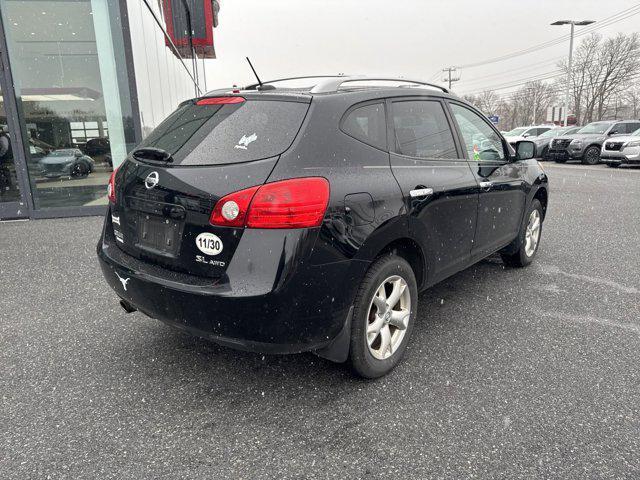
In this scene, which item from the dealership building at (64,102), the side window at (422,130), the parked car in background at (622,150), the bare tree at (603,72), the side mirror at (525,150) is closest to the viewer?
the side window at (422,130)

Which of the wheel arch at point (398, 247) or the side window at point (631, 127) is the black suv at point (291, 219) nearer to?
the wheel arch at point (398, 247)

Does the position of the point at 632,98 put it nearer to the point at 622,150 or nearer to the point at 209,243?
the point at 622,150

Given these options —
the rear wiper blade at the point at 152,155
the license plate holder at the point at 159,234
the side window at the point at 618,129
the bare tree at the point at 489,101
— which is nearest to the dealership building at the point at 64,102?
the rear wiper blade at the point at 152,155

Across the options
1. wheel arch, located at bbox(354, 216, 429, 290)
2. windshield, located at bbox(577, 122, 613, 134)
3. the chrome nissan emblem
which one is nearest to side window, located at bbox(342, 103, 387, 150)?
wheel arch, located at bbox(354, 216, 429, 290)

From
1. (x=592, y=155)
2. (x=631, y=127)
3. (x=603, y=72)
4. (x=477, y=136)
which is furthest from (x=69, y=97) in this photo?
(x=603, y=72)

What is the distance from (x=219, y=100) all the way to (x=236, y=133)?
42cm

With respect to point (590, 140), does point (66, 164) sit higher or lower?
higher

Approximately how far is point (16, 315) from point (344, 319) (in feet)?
9.31

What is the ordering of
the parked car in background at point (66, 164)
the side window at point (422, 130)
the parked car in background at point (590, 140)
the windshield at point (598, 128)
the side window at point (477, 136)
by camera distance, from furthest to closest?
the windshield at point (598, 128) → the parked car in background at point (590, 140) → the parked car in background at point (66, 164) → the side window at point (477, 136) → the side window at point (422, 130)

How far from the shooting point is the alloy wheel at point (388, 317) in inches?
105

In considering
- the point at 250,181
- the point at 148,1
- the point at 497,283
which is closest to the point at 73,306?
the point at 250,181

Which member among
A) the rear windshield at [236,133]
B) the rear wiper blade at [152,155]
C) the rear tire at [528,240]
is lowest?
the rear tire at [528,240]

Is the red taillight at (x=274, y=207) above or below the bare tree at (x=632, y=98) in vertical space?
below

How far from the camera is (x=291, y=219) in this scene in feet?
7.07
